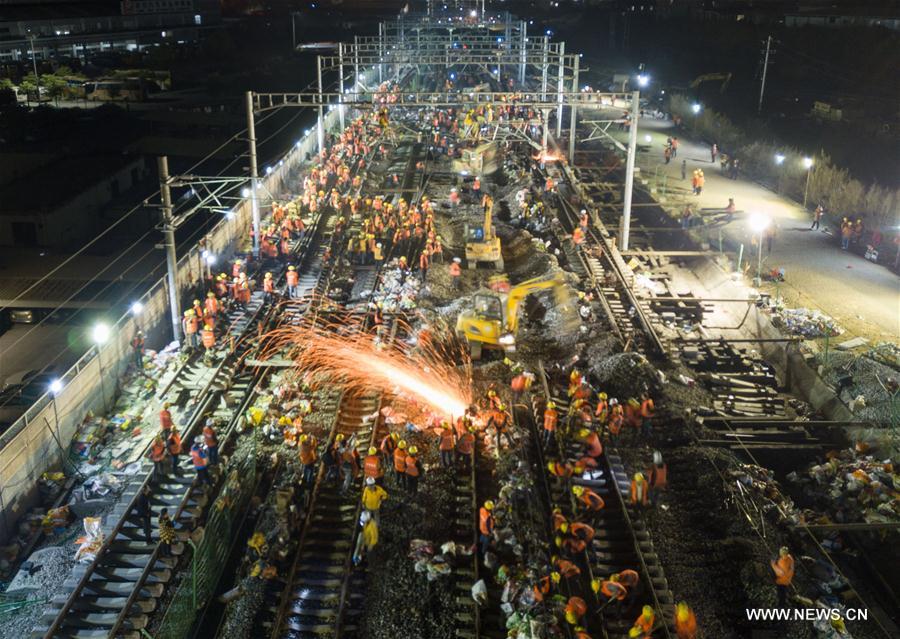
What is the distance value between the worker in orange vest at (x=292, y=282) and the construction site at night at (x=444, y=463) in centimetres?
8

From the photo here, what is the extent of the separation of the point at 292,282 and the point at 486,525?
41.9ft

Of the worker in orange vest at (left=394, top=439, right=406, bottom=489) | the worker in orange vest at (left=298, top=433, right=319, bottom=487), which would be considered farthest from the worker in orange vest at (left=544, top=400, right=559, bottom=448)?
the worker in orange vest at (left=298, top=433, right=319, bottom=487)

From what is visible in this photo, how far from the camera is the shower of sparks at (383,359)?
18625mm

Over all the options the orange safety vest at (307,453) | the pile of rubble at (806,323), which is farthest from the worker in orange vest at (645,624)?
the pile of rubble at (806,323)

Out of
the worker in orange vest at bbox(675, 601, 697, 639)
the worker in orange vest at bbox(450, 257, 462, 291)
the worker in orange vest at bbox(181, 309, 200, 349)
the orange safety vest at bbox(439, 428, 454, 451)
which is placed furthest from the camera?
the worker in orange vest at bbox(450, 257, 462, 291)

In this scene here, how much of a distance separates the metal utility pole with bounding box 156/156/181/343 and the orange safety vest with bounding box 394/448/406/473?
8888 mm

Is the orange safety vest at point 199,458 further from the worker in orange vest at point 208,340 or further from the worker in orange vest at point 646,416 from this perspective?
the worker in orange vest at point 646,416

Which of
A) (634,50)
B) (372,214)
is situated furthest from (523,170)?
(634,50)

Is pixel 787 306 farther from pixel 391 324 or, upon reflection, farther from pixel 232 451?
pixel 232 451

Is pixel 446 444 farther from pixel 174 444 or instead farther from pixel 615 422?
pixel 174 444

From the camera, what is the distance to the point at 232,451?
16.4 metres

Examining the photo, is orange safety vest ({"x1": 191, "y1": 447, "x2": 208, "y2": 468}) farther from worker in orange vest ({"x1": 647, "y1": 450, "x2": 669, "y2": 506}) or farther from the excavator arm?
the excavator arm

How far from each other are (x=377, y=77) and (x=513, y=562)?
2654 inches

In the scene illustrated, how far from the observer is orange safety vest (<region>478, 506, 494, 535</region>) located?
12.9m
